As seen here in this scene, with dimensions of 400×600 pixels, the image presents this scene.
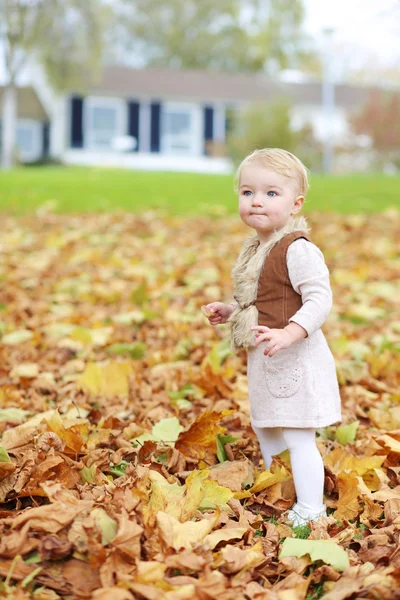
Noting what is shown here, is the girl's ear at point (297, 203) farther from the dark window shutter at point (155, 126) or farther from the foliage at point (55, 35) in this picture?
the dark window shutter at point (155, 126)

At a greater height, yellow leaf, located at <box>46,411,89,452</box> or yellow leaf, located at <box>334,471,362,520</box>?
yellow leaf, located at <box>46,411,89,452</box>

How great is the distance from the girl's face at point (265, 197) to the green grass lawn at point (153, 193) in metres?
7.74

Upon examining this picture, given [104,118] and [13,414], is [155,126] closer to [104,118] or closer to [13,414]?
[104,118]

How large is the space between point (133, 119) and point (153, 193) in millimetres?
23047

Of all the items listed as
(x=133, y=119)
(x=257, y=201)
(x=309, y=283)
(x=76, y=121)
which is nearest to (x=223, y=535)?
(x=309, y=283)

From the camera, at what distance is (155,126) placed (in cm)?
3434

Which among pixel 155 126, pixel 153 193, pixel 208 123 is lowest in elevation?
pixel 155 126

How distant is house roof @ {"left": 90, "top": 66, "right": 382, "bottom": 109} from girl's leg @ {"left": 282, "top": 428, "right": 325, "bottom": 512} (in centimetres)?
3289

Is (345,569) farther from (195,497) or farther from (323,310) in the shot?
(323,310)

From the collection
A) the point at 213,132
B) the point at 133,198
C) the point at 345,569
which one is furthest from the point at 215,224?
the point at 213,132

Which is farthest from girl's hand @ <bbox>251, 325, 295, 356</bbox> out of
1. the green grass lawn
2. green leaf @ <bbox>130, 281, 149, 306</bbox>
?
the green grass lawn

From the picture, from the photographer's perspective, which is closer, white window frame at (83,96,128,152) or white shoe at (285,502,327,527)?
white shoe at (285,502,327,527)

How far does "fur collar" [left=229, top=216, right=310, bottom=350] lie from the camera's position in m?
2.40

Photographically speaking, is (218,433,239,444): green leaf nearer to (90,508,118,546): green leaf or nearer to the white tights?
the white tights
